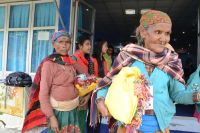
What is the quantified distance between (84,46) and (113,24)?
865 centimetres

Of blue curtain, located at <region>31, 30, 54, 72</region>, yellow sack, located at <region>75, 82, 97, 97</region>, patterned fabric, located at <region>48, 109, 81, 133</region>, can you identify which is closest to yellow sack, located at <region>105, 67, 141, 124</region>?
patterned fabric, located at <region>48, 109, 81, 133</region>

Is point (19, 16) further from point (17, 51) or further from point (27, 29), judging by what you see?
point (17, 51)

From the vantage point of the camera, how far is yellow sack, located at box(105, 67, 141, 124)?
1.81 m

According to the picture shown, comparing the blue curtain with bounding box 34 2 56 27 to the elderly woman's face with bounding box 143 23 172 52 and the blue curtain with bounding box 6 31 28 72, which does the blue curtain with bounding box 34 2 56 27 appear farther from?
the elderly woman's face with bounding box 143 23 172 52

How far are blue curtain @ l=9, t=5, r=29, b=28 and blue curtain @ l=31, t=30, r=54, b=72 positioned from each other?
0.40 m

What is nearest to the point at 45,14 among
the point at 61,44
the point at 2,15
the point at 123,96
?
the point at 2,15

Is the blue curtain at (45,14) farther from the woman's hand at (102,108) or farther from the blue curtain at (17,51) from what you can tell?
the woman's hand at (102,108)

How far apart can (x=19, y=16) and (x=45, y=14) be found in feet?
2.16

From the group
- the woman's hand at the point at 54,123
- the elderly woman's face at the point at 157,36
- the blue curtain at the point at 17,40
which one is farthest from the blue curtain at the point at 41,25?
the elderly woman's face at the point at 157,36

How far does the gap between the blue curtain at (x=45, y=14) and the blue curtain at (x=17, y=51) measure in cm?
39

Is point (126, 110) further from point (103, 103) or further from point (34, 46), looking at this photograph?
point (34, 46)

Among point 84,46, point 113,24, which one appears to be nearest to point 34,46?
point 84,46

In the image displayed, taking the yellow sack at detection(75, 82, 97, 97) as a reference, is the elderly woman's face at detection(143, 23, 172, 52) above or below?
above

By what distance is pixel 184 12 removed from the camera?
380 inches
